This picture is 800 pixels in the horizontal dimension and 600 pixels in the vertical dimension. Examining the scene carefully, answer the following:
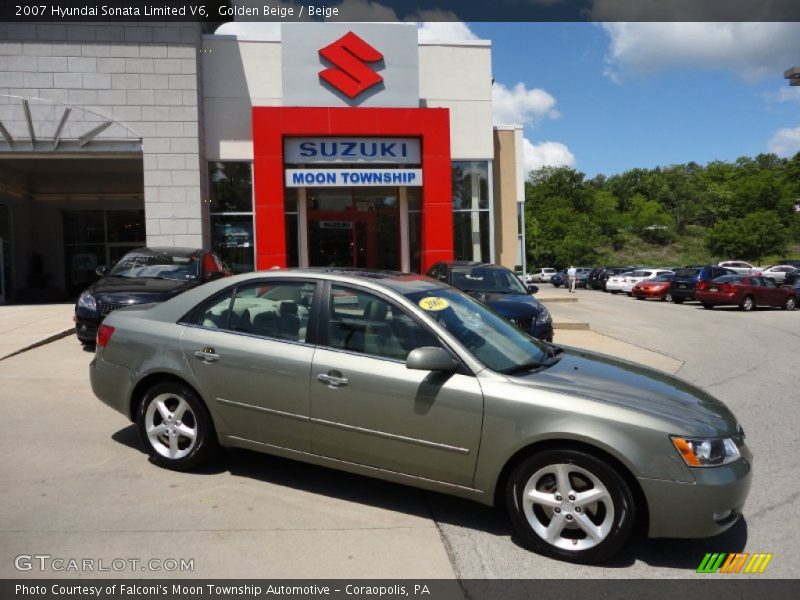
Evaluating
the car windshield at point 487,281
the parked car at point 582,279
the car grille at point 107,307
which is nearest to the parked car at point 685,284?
the parked car at point 582,279

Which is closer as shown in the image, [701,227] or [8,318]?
[8,318]

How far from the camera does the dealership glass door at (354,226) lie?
68.0 feet

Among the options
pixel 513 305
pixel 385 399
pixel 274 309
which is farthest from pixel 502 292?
pixel 385 399

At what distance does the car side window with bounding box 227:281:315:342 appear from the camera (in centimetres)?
459

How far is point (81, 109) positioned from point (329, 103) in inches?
263

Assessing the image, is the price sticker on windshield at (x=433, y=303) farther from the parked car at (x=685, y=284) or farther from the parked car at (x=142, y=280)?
the parked car at (x=685, y=284)

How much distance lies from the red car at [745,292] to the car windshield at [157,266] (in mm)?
20026

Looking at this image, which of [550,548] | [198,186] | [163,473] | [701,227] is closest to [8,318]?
[198,186]

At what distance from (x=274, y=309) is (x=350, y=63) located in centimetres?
1601

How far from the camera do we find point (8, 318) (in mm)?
14164

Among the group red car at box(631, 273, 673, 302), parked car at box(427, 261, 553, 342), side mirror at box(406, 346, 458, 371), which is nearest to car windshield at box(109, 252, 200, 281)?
parked car at box(427, 261, 553, 342)

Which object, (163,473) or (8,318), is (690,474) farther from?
(8,318)

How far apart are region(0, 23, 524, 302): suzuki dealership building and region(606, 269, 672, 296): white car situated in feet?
52.9

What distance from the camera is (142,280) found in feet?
33.5
